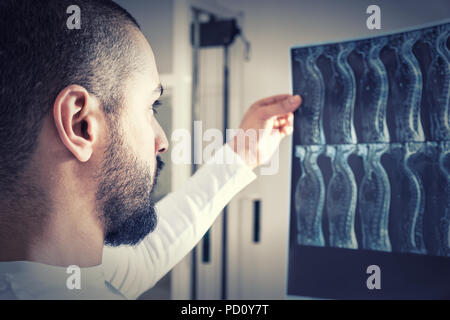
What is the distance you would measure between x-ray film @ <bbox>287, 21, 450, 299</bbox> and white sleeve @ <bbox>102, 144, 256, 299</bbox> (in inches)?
6.2

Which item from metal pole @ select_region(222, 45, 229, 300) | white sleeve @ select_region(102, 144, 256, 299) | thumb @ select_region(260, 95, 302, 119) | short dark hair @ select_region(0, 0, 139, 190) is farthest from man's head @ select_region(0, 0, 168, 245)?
metal pole @ select_region(222, 45, 229, 300)

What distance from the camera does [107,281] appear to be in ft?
2.21

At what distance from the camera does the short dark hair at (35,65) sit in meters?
0.49

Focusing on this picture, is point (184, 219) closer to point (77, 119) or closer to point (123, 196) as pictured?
point (123, 196)

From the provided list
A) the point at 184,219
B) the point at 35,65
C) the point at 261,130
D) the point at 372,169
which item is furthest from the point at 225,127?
the point at 35,65

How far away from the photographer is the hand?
78 centimetres

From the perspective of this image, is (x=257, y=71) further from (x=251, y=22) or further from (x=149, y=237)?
(x=149, y=237)

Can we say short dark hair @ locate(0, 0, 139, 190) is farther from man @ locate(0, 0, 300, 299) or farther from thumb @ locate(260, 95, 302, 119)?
thumb @ locate(260, 95, 302, 119)

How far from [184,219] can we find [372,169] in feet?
1.44

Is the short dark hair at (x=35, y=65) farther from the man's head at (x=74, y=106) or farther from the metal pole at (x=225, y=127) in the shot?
the metal pole at (x=225, y=127)

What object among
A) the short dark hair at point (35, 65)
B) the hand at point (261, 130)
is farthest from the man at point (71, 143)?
the hand at point (261, 130)

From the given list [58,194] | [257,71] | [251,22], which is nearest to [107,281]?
[58,194]

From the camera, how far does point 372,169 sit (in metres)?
0.68

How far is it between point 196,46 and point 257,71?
240 mm
